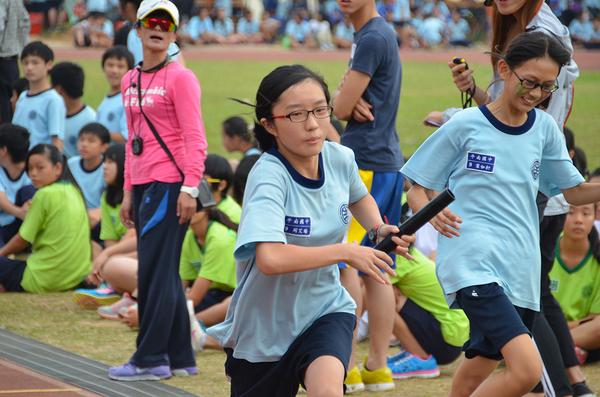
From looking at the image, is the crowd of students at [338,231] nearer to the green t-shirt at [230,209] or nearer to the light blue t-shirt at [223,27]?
the green t-shirt at [230,209]

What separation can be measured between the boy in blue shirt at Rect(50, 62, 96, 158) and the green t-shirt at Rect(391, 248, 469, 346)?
14.0 feet

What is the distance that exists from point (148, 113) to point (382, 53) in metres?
1.25

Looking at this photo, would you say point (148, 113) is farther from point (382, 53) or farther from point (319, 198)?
point (319, 198)

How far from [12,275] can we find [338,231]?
3999mm

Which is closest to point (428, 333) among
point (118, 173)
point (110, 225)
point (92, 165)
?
point (118, 173)

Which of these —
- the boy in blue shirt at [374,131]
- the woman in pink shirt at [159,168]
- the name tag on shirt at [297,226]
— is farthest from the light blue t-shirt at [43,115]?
the name tag on shirt at [297,226]

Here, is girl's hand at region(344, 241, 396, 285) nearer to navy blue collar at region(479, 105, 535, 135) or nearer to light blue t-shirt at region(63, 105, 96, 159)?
navy blue collar at region(479, 105, 535, 135)

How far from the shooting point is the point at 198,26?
104 ft

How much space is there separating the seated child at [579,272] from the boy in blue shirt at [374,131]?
1.26 metres

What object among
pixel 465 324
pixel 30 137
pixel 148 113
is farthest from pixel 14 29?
pixel 465 324

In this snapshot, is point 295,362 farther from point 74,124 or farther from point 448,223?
point 74,124

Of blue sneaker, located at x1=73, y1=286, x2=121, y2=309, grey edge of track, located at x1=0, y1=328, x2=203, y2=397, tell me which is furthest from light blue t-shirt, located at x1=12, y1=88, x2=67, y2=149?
grey edge of track, located at x1=0, y1=328, x2=203, y2=397

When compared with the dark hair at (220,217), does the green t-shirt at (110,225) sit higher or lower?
lower

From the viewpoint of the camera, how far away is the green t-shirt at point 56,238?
5.66 metres
